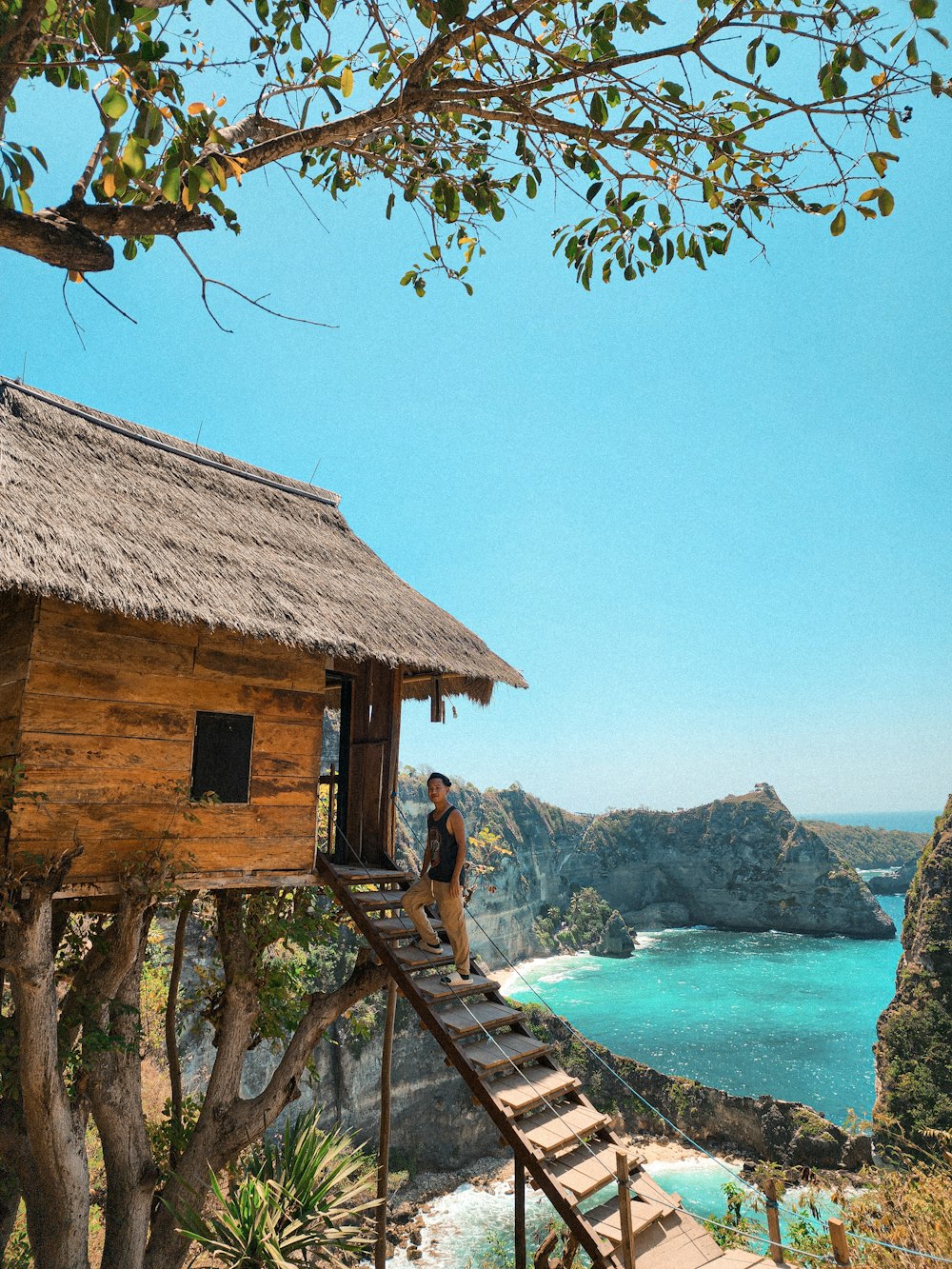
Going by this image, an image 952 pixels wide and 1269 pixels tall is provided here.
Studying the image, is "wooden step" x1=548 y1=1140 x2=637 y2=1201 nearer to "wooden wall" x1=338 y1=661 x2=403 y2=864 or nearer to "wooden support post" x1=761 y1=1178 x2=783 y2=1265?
"wooden support post" x1=761 y1=1178 x2=783 y2=1265

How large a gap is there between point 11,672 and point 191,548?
1.70 metres

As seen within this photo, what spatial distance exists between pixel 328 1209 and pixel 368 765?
4155 mm

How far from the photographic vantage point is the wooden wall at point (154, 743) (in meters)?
5.58

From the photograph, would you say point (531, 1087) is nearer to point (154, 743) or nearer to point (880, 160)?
point (154, 743)

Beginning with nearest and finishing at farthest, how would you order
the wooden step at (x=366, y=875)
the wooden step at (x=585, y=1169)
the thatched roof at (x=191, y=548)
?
the wooden step at (x=585, y=1169) → the thatched roof at (x=191, y=548) → the wooden step at (x=366, y=875)

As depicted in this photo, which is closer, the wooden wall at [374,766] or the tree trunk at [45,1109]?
the tree trunk at [45,1109]

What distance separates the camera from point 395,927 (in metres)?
7.11

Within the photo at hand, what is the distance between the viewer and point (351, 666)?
339 inches

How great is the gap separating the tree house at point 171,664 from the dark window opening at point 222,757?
1 centimetres

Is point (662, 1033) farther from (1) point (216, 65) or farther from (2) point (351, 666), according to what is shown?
(1) point (216, 65)

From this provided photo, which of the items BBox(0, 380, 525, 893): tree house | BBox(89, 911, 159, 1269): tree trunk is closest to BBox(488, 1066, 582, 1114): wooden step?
BBox(0, 380, 525, 893): tree house

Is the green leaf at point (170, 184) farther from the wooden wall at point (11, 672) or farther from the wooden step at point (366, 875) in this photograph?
the wooden step at point (366, 875)

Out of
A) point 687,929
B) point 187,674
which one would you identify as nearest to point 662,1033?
point 687,929

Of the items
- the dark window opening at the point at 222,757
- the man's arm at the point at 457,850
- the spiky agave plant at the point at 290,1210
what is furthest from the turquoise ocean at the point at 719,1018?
the dark window opening at the point at 222,757
